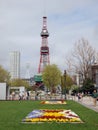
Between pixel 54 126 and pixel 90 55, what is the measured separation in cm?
6004

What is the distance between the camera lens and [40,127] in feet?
54.9

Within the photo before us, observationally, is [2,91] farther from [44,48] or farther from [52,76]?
[44,48]

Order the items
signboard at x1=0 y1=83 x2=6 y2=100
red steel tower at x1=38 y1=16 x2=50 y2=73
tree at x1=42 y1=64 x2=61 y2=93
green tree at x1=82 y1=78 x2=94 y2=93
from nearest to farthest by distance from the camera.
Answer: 1. signboard at x1=0 y1=83 x2=6 y2=100
2. green tree at x1=82 y1=78 x2=94 y2=93
3. tree at x1=42 y1=64 x2=61 y2=93
4. red steel tower at x1=38 y1=16 x2=50 y2=73

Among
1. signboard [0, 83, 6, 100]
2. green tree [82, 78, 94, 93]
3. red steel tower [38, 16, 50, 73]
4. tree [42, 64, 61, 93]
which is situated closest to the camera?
signboard [0, 83, 6, 100]

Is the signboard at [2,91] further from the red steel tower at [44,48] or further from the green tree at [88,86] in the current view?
the red steel tower at [44,48]

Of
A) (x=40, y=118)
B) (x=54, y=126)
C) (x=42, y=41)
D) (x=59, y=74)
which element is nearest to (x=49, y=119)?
(x=40, y=118)

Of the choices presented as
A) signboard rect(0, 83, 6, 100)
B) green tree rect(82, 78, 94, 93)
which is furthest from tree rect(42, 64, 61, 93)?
signboard rect(0, 83, 6, 100)

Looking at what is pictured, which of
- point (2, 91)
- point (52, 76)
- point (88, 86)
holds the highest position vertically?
point (52, 76)

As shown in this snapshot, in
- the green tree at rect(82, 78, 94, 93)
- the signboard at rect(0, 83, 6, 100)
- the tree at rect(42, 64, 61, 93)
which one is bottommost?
the signboard at rect(0, 83, 6, 100)

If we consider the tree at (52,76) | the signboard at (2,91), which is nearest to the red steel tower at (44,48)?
the tree at (52,76)

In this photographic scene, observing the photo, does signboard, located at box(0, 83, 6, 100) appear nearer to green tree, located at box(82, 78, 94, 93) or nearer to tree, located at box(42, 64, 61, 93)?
green tree, located at box(82, 78, 94, 93)

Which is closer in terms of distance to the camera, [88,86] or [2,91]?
[2,91]

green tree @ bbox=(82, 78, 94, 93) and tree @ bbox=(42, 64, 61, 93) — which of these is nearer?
green tree @ bbox=(82, 78, 94, 93)

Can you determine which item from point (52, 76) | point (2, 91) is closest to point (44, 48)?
point (52, 76)
